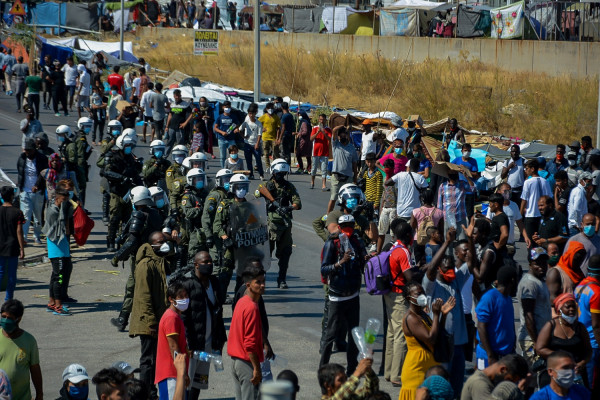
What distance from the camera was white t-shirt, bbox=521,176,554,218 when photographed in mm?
16359

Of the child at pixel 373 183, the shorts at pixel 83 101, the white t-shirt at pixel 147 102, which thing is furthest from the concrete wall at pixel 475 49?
the child at pixel 373 183

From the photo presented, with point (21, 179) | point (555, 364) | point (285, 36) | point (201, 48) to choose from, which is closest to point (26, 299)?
point (21, 179)

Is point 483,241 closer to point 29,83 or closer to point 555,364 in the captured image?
point 555,364

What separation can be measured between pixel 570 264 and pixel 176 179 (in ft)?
20.2

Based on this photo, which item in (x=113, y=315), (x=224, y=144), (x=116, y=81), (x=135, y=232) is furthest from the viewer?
(x=116, y=81)

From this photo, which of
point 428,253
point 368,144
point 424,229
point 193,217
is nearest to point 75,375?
point 428,253

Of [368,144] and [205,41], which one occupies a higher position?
[205,41]

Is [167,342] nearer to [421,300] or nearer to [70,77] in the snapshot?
[421,300]

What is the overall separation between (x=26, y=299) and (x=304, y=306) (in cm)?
383

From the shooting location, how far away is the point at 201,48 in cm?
3184

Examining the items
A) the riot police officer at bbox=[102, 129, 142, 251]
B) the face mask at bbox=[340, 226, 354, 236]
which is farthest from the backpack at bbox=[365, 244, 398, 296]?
the riot police officer at bbox=[102, 129, 142, 251]

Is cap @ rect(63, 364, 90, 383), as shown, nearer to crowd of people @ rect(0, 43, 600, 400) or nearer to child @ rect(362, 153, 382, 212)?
crowd of people @ rect(0, 43, 600, 400)

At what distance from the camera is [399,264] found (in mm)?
10156

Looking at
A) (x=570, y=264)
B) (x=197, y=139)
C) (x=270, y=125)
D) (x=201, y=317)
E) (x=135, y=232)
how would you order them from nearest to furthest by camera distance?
(x=201, y=317)
(x=570, y=264)
(x=135, y=232)
(x=197, y=139)
(x=270, y=125)
